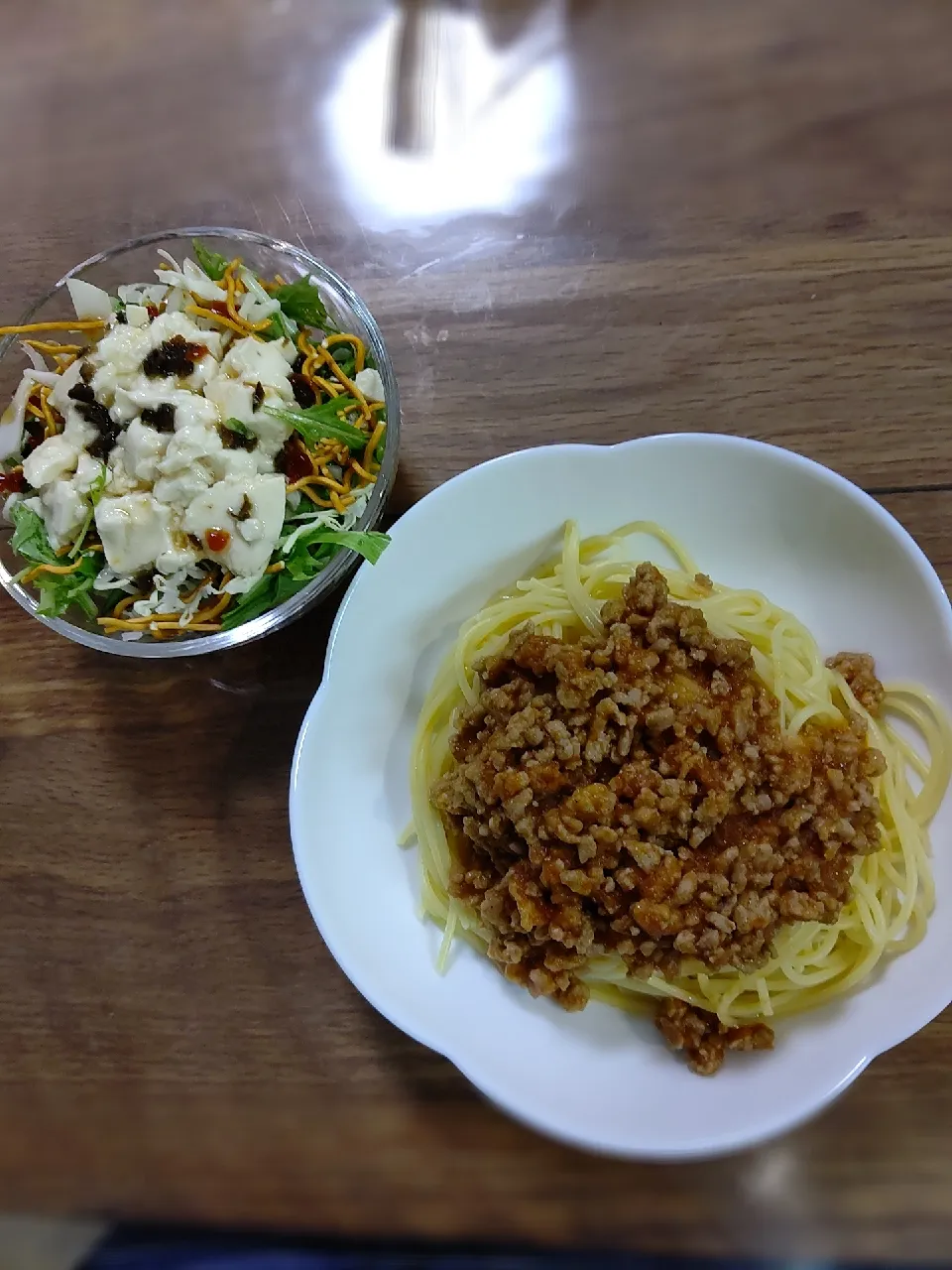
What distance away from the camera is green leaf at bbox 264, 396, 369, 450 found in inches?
70.3

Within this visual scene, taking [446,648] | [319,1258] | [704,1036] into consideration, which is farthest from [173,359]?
[319,1258]

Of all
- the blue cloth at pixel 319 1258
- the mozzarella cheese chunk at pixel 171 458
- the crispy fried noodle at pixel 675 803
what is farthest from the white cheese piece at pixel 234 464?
the blue cloth at pixel 319 1258

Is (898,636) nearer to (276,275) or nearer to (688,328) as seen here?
(688,328)

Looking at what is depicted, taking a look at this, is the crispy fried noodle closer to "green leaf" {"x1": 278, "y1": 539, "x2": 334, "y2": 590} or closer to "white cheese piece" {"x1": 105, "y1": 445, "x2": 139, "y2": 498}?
"green leaf" {"x1": 278, "y1": 539, "x2": 334, "y2": 590}

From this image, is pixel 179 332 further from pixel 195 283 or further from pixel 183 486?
pixel 183 486

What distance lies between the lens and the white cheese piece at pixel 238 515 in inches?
69.0

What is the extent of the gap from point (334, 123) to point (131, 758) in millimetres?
1597

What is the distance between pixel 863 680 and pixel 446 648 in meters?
0.84

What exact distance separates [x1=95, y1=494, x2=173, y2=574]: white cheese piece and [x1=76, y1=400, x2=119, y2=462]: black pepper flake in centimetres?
10

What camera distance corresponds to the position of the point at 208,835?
6.81ft

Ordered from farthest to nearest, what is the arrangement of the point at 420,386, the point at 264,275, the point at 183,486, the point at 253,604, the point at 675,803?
1. the point at 420,386
2. the point at 264,275
3. the point at 253,604
4. the point at 183,486
5. the point at 675,803

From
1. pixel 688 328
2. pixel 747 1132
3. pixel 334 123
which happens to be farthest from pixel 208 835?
pixel 334 123

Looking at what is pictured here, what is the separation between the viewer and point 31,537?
189 centimetres

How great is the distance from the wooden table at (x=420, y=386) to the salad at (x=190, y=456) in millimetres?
308
